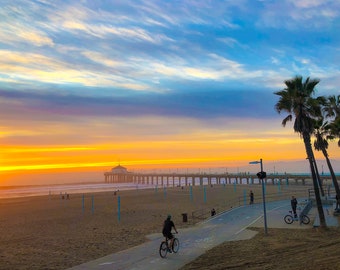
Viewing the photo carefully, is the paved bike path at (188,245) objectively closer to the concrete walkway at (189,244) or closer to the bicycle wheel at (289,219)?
the concrete walkway at (189,244)

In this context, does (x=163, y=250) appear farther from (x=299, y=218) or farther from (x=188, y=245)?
(x=299, y=218)

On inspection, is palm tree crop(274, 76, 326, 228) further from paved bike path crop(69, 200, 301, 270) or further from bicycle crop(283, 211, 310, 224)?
paved bike path crop(69, 200, 301, 270)

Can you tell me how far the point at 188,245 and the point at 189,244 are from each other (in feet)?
0.78

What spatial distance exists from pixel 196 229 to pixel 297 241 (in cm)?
690

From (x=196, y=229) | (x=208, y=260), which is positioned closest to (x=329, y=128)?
(x=196, y=229)

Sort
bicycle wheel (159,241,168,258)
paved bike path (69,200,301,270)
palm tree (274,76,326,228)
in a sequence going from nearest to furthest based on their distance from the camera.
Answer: paved bike path (69,200,301,270) < bicycle wheel (159,241,168,258) < palm tree (274,76,326,228)

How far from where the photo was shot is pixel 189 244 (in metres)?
15.5

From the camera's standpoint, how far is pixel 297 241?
574 inches

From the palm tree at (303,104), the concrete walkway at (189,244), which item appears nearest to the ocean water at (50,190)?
the concrete walkway at (189,244)

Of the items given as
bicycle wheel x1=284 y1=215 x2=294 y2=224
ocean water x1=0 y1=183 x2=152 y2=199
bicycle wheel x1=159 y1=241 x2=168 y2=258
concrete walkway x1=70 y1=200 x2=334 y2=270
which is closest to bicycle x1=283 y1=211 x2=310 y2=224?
bicycle wheel x1=284 y1=215 x2=294 y2=224

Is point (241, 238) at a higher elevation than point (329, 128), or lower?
lower

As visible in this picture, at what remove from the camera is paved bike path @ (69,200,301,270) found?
1217 cm

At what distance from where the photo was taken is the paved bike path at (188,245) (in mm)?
12172

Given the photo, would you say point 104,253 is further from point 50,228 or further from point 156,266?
point 50,228
